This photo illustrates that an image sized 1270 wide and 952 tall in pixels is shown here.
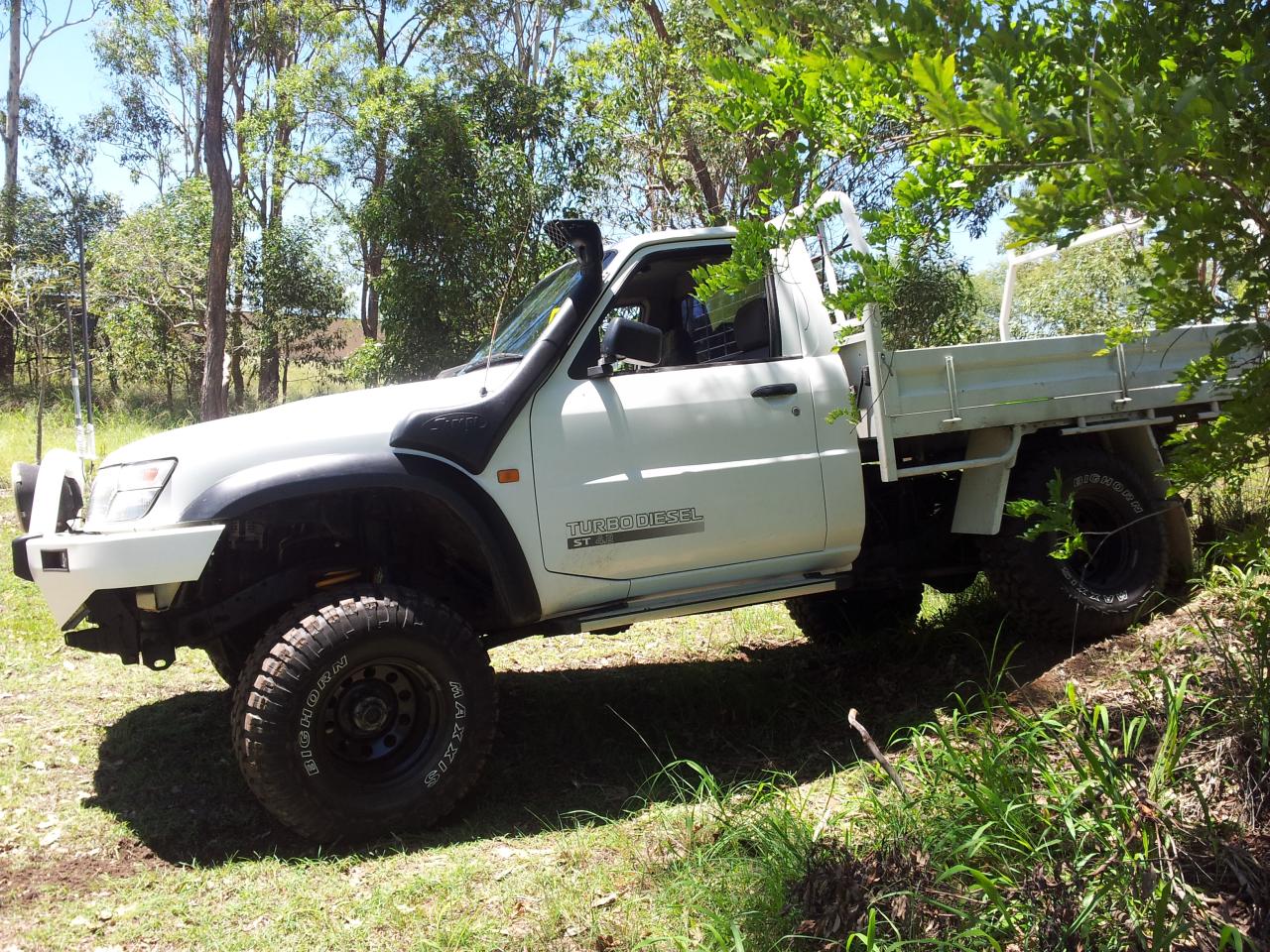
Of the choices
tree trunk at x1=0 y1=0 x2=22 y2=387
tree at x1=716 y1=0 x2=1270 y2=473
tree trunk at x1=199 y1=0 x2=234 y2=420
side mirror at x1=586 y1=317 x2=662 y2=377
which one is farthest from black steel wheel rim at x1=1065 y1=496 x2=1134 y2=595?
tree trunk at x1=0 y1=0 x2=22 y2=387

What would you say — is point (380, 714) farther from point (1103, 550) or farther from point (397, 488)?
point (1103, 550)

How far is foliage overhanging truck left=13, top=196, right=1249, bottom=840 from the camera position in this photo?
3727mm

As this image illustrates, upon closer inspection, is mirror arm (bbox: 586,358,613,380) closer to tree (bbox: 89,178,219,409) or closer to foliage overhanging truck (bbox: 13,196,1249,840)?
foliage overhanging truck (bbox: 13,196,1249,840)

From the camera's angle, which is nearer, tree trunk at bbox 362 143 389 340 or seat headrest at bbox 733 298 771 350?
seat headrest at bbox 733 298 771 350

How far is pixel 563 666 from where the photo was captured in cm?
612

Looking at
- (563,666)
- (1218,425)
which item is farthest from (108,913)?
(1218,425)

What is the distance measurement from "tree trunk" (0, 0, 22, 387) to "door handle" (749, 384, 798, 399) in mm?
24191

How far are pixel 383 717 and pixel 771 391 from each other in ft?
6.64

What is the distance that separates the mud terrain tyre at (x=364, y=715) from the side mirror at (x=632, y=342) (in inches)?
46.0

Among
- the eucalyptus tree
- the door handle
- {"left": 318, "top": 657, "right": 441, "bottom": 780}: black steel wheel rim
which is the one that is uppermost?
the eucalyptus tree

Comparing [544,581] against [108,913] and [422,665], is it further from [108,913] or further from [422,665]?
[108,913]

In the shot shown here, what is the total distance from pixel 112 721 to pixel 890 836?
380 cm

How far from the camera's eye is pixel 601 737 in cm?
489

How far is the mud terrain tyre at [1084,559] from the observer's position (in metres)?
4.88
